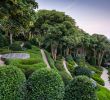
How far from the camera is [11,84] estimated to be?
9992mm

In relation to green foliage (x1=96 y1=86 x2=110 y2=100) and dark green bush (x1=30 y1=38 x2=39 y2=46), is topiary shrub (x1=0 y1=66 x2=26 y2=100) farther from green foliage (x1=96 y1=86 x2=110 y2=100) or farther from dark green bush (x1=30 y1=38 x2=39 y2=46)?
dark green bush (x1=30 y1=38 x2=39 y2=46)

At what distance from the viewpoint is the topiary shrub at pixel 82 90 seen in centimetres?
1085

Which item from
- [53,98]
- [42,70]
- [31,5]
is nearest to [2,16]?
[31,5]

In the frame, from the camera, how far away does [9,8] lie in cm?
1352

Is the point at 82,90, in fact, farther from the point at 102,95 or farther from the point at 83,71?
the point at 83,71

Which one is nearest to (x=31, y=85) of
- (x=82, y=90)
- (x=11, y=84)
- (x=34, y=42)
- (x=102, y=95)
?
(x=11, y=84)

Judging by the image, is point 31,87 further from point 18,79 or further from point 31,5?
point 31,5

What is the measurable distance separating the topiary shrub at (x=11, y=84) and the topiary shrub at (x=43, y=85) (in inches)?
14.7

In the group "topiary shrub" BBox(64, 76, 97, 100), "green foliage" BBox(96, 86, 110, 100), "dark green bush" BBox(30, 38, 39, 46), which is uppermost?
"topiary shrub" BBox(64, 76, 97, 100)

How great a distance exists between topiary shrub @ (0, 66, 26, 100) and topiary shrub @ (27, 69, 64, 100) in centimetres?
37

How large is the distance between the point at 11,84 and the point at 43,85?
1.21 meters

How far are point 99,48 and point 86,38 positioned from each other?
448 cm

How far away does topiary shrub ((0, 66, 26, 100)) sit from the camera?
988 cm

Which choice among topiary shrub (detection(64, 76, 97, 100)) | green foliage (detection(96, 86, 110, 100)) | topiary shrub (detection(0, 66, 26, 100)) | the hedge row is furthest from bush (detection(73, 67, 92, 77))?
topiary shrub (detection(0, 66, 26, 100))
